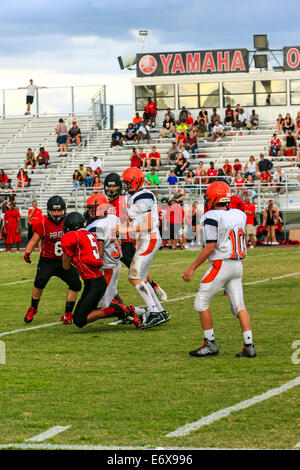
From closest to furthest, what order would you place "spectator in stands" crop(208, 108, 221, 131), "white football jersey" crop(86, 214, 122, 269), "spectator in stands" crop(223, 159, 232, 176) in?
"white football jersey" crop(86, 214, 122, 269) < "spectator in stands" crop(223, 159, 232, 176) < "spectator in stands" crop(208, 108, 221, 131)

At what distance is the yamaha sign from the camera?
3759 centimetres

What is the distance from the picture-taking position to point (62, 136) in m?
35.6

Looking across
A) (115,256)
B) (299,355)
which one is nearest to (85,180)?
(115,256)

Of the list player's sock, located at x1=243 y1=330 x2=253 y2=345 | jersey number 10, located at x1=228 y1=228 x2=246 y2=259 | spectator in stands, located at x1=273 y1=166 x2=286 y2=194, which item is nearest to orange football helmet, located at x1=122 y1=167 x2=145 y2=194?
jersey number 10, located at x1=228 y1=228 x2=246 y2=259

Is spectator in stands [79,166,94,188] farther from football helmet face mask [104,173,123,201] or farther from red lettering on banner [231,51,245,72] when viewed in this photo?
football helmet face mask [104,173,123,201]

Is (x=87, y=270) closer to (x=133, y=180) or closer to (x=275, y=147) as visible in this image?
(x=133, y=180)

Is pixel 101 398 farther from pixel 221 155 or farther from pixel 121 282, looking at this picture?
pixel 221 155

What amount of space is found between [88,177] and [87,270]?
21.4 m

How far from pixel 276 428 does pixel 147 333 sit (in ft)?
14.2

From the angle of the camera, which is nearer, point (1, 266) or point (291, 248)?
point (1, 266)

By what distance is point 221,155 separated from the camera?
33125 millimetres

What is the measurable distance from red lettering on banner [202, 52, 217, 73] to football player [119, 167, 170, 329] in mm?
28933

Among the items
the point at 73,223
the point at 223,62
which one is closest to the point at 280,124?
the point at 223,62

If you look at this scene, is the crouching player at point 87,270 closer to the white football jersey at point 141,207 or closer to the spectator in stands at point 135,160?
the white football jersey at point 141,207
